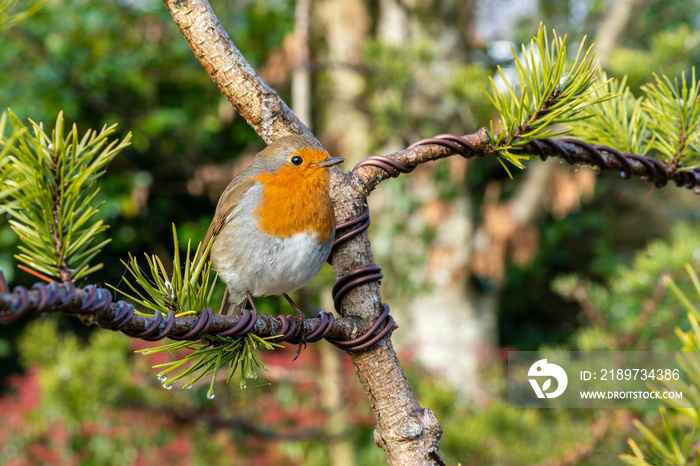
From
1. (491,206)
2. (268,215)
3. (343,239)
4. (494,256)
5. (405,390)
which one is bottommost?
(405,390)

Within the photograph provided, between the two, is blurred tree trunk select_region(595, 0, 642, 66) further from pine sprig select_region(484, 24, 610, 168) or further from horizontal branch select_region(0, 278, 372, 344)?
horizontal branch select_region(0, 278, 372, 344)

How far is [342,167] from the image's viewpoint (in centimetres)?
450

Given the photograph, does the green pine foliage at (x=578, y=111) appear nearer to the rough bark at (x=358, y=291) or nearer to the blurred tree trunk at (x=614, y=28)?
the rough bark at (x=358, y=291)

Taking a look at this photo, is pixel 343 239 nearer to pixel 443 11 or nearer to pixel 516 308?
pixel 443 11

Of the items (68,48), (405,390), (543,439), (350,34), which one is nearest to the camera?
(405,390)

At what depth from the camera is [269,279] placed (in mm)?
Result: 1219

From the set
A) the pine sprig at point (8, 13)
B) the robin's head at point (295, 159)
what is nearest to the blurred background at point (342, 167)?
the robin's head at point (295, 159)

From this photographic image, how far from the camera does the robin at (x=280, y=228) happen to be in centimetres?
117

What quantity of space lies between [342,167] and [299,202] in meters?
3.29

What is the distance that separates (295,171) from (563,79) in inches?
22.9

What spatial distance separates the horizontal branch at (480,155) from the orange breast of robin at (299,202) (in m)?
0.23

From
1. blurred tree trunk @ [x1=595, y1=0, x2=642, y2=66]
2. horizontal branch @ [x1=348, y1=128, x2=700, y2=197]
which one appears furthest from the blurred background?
horizontal branch @ [x1=348, y1=128, x2=700, y2=197]

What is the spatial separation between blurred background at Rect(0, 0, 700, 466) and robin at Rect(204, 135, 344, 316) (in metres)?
1.97

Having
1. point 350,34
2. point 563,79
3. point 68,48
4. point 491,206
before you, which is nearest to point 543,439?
point 491,206
